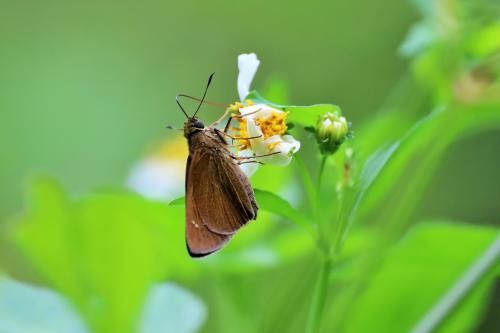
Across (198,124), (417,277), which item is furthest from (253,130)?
(417,277)

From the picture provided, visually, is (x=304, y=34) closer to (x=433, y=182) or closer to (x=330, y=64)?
(x=330, y=64)

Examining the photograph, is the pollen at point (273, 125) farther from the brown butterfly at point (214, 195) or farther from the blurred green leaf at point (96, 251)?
the blurred green leaf at point (96, 251)

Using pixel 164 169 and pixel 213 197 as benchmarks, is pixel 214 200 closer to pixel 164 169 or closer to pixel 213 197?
pixel 213 197

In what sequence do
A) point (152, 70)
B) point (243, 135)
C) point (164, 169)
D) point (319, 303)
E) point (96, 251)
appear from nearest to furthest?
point (319, 303)
point (243, 135)
point (96, 251)
point (164, 169)
point (152, 70)

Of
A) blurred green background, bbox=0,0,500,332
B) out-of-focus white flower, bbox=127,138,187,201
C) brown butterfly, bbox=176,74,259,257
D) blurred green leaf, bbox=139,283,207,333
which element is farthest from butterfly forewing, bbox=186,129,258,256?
blurred green background, bbox=0,0,500,332

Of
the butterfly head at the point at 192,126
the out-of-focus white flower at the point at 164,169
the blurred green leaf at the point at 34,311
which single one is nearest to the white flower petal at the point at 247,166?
the butterfly head at the point at 192,126

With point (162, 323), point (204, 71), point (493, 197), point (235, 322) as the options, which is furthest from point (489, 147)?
point (162, 323)
